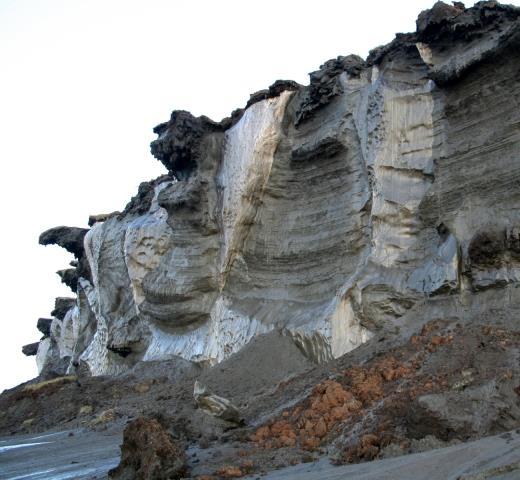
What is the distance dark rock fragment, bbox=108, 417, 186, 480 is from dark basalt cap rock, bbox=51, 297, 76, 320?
106ft

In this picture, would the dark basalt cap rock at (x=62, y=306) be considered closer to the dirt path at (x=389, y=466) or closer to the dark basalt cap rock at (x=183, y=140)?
the dark basalt cap rock at (x=183, y=140)

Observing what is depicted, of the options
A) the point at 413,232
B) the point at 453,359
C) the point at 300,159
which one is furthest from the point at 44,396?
the point at 453,359

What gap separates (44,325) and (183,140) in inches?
1125

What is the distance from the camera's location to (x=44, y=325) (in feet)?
143

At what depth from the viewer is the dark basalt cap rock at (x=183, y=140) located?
1894cm

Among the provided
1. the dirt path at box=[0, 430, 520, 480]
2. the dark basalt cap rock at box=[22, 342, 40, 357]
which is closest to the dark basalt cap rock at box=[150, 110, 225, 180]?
the dirt path at box=[0, 430, 520, 480]

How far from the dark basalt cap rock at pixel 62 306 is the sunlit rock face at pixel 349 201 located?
59.8ft

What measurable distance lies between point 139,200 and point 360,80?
40.6 feet

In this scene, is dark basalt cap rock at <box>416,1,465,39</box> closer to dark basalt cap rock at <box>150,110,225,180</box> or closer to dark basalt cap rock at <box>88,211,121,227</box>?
dark basalt cap rock at <box>150,110,225,180</box>

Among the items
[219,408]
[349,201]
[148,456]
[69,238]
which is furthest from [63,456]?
[69,238]

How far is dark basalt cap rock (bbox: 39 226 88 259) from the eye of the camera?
2913 centimetres

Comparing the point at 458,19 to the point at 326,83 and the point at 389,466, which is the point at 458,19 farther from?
the point at 389,466

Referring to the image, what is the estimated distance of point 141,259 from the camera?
22406mm

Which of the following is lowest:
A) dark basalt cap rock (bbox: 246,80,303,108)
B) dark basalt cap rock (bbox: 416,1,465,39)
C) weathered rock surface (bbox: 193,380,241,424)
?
weathered rock surface (bbox: 193,380,241,424)
